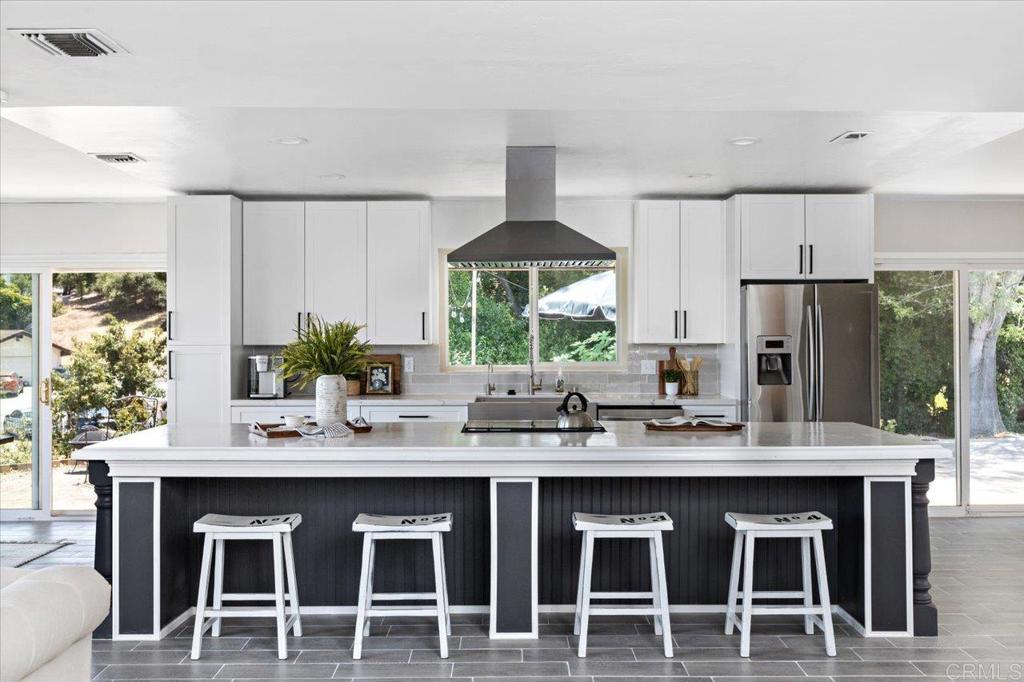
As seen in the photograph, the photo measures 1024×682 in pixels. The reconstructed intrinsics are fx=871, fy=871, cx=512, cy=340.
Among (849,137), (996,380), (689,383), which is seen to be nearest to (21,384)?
(689,383)

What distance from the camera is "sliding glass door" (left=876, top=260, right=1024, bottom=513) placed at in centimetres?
683

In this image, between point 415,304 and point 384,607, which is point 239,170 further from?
point 384,607

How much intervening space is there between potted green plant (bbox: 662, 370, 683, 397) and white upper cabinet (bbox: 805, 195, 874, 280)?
3.89 ft

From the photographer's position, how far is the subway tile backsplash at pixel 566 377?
6805mm

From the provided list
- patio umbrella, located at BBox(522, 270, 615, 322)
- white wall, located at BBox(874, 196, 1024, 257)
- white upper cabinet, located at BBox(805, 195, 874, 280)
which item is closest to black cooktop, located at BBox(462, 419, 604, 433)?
patio umbrella, located at BBox(522, 270, 615, 322)

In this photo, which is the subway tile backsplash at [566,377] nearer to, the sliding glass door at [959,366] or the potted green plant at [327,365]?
the sliding glass door at [959,366]

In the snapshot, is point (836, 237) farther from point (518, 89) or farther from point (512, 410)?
point (518, 89)

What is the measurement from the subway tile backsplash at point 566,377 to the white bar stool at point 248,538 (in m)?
3.10

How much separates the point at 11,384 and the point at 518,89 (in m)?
5.43

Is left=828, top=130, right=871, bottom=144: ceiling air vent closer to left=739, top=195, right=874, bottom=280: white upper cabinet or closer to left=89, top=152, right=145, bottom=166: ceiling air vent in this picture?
left=739, top=195, right=874, bottom=280: white upper cabinet

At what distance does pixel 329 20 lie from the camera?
8.79ft

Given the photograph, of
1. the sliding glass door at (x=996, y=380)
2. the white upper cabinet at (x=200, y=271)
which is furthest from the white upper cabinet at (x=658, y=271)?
the white upper cabinet at (x=200, y=271)

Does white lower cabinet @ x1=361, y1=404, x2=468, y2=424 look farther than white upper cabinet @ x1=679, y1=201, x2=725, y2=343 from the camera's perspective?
No

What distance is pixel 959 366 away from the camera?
6.82 m
